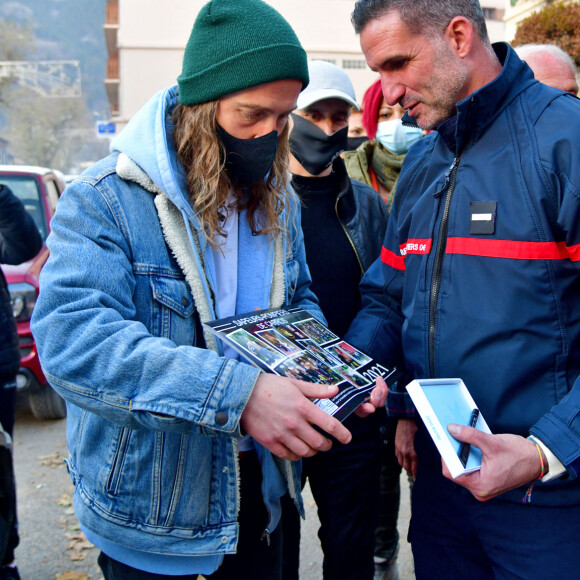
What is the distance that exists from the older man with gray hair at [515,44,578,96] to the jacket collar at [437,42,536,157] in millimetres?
1391

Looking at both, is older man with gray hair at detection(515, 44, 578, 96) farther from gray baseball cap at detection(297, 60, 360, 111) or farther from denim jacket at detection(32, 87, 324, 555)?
denim jacket at detection(32, 87, 324, 555)

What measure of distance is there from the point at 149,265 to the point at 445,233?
805mm

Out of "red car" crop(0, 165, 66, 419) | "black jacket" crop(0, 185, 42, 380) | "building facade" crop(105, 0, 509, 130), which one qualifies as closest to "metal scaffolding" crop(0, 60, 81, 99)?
"building facade" crop(105, 0, 509, 130)

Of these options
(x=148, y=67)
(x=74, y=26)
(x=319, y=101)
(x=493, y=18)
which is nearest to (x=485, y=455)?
(x=319, y=101)

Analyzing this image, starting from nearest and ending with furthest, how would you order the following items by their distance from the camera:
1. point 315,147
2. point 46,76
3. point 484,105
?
point 484,105 < point 315,147 < point 46,76

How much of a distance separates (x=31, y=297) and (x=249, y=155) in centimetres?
423

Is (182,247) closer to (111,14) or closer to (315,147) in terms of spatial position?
(315,147)

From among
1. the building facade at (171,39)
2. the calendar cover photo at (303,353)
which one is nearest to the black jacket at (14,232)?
the calendar cover photo at (303,353)

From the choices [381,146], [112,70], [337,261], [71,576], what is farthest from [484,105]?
[112,70]

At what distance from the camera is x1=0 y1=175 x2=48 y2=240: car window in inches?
247

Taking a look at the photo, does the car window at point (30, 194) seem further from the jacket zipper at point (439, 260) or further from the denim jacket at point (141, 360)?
the jacket zipper at point (439, 260)

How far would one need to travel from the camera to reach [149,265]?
1491 mm

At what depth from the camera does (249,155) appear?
169 centimetres

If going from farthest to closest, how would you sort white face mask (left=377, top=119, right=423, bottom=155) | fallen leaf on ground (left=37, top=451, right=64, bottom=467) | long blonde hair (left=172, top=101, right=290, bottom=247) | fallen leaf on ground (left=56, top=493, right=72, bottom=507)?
fallen leaf on ground (left=37, top=451, right=64, bottom=467) → fallen leaf on ground (left=56, top=493, right=72, bottom=507) → white face mask (left=377, top=119, right=423, bottom=155) → long blonde hair (left=172, top=101, right=290, bottom=247)
